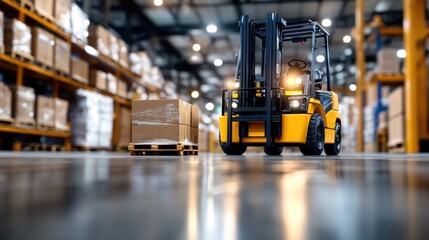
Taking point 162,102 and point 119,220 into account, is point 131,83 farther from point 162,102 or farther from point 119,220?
point 119,220

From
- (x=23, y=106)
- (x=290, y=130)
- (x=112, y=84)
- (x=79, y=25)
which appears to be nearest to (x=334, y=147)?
(x=290, y=130)

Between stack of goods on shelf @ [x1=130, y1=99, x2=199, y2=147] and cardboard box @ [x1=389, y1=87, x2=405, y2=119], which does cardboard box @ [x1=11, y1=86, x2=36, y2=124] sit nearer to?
→ stack of goods on shelf @ [x1=130, y1=99, x2=199, y2=147]

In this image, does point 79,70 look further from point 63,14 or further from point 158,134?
point 158,134

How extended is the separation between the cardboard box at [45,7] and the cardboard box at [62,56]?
50 cm

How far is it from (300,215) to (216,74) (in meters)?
25.3

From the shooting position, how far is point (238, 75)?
5941 mm

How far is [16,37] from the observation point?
6.68 metres

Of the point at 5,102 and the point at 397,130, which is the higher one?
the point at 5,102

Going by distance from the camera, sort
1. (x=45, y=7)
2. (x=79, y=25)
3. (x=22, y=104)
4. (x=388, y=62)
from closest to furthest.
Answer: (x=22, y=104) < (x=45, y=7) < (x=79, y=25) < (x=388, y=62)

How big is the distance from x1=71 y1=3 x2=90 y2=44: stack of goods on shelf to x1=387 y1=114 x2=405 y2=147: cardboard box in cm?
710

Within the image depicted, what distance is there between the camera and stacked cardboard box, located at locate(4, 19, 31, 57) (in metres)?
6.52

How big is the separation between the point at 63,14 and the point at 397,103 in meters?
7.32

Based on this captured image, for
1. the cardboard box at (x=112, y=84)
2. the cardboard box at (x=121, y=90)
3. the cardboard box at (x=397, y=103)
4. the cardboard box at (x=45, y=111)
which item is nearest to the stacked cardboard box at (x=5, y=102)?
the cardboard box at (x=45, y=111)

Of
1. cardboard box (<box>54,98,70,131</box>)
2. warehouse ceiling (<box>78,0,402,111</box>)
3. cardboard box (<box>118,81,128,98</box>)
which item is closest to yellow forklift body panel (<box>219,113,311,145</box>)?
cardboard box (<box>54,98,70,131</box>)
